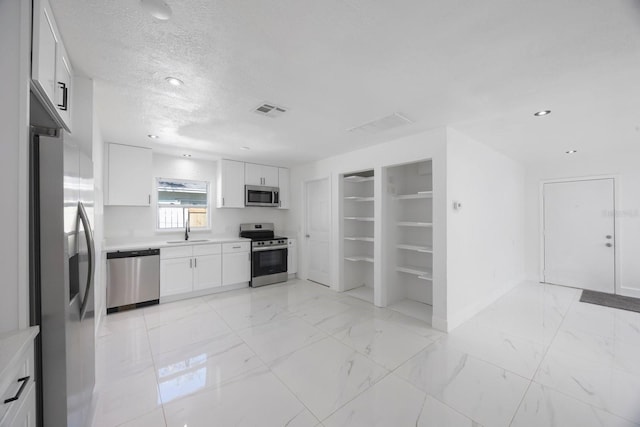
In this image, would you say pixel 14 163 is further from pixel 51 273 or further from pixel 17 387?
pixel 17 387

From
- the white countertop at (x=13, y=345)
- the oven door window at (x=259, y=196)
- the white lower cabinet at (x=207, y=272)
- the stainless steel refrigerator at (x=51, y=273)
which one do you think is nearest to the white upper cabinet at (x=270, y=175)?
the oven door window at (x=259, y=196)

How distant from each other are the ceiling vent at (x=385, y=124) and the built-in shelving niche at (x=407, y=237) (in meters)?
0.82

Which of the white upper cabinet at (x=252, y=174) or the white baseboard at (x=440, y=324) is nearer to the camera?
the white baseboard at (x=440, y=324)

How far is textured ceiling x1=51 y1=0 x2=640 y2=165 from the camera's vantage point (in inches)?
53.3

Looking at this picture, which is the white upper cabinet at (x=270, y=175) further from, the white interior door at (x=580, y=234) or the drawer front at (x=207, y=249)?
the white interior door at (x=580, y=234)

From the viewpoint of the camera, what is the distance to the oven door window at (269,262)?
485 cm

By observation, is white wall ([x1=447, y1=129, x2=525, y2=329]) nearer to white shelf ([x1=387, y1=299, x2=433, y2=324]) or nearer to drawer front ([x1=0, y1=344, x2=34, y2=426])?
white shelf ([x1=387, y1=299, x2=433, y2=324])

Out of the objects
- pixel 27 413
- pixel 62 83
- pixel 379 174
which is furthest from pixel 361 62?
pixel 27 413

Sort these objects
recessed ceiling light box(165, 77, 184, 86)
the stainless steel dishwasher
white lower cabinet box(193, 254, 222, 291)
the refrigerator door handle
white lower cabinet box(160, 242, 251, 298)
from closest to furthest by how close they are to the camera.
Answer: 1. the refrigerator door handle
2. recessed ceiling light box(165, 77, 184, 86)
3. the stainless steel dishwasher
4. white lower cabinet box(160, 242, 251, 298)
5. white lower cabinet box(193, 254, 222, 291)

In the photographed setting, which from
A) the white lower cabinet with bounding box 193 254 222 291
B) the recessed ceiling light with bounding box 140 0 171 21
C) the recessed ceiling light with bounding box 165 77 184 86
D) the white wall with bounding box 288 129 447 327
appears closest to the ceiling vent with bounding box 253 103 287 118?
the recessed ceiling light with bounding box 165 77 184 86

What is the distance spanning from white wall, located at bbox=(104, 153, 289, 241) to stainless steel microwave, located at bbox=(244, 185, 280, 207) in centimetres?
47

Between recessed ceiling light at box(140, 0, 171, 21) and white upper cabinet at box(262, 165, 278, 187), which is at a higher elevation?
recessed ceiling light at box(140, 0, 171, 21)

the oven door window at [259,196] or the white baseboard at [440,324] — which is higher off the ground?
the oven door window at [259,196]

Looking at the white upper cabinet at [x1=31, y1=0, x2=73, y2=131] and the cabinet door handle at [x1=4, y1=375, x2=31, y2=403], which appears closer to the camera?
the cabinet door handle at [x1=4, y1=375, x2=31, y2=403]
